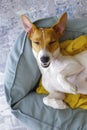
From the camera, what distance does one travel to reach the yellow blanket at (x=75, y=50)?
5.02ft

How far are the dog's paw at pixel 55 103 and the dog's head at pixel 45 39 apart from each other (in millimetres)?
220

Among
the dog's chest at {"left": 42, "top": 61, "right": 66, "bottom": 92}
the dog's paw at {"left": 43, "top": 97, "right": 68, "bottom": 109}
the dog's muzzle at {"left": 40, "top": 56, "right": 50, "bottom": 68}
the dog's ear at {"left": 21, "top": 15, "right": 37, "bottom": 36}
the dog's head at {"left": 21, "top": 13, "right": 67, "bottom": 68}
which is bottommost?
the dog's paw at {"left": 43, "top": 97, "right": 68, "bottom": 109}

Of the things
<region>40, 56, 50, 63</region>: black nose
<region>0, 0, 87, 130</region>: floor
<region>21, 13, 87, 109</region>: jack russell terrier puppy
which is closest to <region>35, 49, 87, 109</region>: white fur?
<region>21, 13, 87, 109</region>: jack russell terrier puppy

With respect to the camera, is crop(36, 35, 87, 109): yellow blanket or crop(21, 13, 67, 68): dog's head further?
crop(36, 35, 87, 109): yellow blanket

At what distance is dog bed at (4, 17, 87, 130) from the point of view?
146 centimetres

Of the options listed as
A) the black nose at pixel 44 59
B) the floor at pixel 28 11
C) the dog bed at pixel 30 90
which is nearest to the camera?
the black nose at pixel 44 59

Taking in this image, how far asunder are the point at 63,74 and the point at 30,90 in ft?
0.84

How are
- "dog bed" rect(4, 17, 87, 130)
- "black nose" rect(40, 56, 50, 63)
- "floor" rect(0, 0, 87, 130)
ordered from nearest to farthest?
"black nose" rect(40, 56, 50, 63), "dog bed" rect(4, 17, 87, 130), "floor" rect(0, 0, 87, 130)

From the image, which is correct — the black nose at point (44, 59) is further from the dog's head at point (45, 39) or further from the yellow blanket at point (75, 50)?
the yellow blanket at point (75, 50)

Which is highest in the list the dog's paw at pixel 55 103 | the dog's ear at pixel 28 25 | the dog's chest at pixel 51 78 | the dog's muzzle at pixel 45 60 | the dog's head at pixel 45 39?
the dog's ear at pixel 28 25

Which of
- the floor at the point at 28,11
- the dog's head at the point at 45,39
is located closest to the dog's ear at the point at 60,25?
the dog's head at the point at 45,39

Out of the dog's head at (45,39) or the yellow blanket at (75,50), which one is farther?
the yellow blanket at (75,50)

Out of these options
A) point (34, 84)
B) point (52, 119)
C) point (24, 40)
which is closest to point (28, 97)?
point (34, 84)

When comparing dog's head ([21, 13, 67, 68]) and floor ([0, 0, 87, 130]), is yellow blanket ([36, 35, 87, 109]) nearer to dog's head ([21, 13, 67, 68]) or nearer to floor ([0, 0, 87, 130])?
dog's head ([21, 13, 67, 68])
